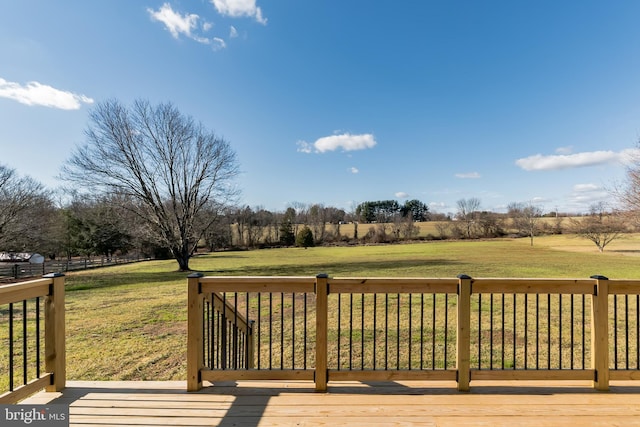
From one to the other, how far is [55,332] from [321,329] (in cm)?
261

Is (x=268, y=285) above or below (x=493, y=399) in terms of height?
above

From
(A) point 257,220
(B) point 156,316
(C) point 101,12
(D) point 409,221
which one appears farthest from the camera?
(D) point 409,221

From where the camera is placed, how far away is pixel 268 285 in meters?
2.78

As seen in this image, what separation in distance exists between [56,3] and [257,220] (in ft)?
134

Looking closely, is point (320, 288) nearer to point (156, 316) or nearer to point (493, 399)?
point (493, 399)

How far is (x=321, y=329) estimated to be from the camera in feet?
9.15

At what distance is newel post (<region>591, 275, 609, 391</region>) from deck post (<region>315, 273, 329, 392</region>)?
2.62 metres

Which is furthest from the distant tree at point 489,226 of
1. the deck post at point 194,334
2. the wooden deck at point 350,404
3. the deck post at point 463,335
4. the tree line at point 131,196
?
the deck post at point 194,334

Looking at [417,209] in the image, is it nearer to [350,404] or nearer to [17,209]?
[17,209]

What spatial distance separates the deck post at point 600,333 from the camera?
2.75 meters

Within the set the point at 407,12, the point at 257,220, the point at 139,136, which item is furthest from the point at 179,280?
the point at 257,220

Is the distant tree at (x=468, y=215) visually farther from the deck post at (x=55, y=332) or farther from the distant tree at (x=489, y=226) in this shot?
the deck post at (x=55, y=332)

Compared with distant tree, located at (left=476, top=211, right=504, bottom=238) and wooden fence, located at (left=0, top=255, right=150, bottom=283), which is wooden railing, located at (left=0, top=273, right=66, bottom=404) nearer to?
wooden fence, located at (left=0, top=255, right=150, bottom=283)

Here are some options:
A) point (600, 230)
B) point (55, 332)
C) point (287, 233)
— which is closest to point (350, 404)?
point (55, 332)
